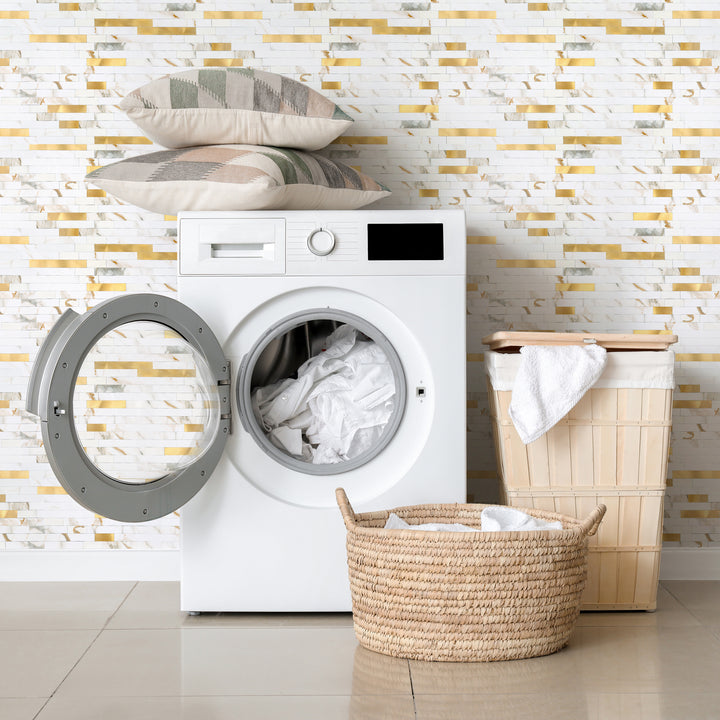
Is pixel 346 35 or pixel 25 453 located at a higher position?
pixel 346 35

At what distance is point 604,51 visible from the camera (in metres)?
2.58

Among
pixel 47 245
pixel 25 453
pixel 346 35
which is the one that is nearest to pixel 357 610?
pixel 25 453

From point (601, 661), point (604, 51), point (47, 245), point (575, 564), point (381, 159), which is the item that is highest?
point (604, 51)

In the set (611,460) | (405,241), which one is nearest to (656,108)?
(405,241)

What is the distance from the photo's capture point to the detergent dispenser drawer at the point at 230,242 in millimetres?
2109

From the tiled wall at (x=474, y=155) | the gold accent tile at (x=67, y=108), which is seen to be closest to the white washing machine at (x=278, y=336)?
the tiled wall at (x=474, y=155)

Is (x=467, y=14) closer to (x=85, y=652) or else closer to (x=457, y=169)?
(x=457, y=169)

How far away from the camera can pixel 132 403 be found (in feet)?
6.66

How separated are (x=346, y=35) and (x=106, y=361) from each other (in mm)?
1276

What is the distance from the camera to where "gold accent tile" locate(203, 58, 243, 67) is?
258 cm

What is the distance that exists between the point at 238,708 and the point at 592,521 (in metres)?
0.83

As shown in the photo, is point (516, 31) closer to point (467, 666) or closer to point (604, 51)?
point (604, 51)

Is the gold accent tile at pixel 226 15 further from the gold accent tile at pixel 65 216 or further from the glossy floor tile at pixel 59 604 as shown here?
the glossy floor tile at pixel 59 604

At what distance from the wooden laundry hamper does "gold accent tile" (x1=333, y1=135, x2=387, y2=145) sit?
2.64ft
